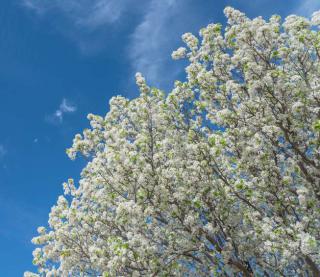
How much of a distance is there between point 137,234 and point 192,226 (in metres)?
1.89

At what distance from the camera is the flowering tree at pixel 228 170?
523 inches

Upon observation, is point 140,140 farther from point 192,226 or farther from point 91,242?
point 91,242

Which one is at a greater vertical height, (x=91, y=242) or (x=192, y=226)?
(x=91, y=242)

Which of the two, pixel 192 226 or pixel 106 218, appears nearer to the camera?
pixel 192 226

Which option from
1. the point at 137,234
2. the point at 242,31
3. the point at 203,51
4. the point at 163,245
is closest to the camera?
the point at 137,234

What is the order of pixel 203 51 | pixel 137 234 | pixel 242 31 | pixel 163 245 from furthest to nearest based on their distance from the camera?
pixel 203 51
pixel 242 31
pixel 163 245
pixel 137 234

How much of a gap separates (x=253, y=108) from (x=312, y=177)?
3.10 m

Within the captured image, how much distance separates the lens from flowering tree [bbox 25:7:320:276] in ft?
43.5

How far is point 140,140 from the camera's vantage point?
46.7 feet

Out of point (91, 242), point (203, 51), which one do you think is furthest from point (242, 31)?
point (91, 242)

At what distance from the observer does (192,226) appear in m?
13.5

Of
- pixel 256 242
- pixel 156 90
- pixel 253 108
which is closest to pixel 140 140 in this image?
pixel 156 90

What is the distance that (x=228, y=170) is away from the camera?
14.4m

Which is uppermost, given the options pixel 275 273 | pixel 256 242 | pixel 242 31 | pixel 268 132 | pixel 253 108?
pixel 242 31
